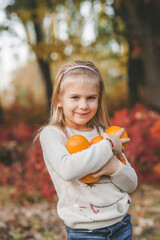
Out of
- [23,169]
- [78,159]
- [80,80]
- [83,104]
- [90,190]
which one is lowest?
[23,169]

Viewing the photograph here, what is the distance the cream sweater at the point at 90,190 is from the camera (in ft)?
4.95

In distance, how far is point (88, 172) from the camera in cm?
146

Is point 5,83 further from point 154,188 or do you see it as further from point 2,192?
point 154,188

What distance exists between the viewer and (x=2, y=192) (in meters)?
5.30

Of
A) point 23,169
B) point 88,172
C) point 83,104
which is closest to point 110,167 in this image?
point 88,172

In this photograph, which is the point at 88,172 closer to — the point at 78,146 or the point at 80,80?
the point at 78,146

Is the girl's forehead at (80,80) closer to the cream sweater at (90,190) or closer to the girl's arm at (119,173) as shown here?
the cream sweater at (90,190)

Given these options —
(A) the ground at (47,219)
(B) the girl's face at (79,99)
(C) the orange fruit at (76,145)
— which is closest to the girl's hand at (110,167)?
(C) the orange fruit at (76,145)

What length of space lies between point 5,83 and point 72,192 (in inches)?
567

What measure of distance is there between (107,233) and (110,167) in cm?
44

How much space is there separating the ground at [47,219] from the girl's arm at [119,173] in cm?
213

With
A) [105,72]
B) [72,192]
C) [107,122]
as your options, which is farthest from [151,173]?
[105,72]

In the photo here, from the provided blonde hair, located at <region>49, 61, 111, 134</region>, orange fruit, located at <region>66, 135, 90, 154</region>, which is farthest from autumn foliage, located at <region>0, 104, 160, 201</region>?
orange fruit, located at <region>66, 135, 90, 154</region>

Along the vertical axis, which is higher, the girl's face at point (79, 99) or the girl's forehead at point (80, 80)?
the girl's forehead at point (80, 80)
